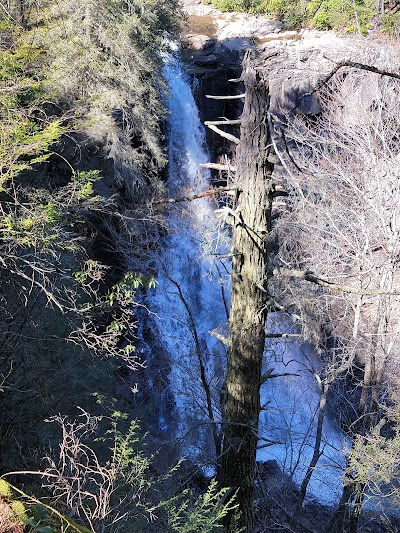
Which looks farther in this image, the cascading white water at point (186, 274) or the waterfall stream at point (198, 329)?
the cascading white water at point (186, 274)

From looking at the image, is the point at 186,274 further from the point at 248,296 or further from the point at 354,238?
the point at 248,296

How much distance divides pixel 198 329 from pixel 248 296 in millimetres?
8672

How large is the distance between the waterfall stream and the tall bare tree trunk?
5.12 meters

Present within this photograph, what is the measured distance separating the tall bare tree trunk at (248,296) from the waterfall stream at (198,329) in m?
5.12

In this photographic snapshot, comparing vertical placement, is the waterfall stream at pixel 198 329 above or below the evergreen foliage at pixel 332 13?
below

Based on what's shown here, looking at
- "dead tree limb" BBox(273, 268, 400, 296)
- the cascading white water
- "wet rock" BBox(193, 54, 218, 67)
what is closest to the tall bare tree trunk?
"dead tree limb" BBox(273, 268, 400, 296)

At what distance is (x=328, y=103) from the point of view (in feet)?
41.1

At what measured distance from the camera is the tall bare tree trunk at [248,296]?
2992 millimetres

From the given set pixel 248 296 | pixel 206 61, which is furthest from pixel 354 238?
pixel 206 61

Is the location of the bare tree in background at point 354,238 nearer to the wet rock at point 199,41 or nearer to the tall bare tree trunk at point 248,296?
the tall bare tree trunk at point 248,296

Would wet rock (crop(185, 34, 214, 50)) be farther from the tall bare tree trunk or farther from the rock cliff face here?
the tall bare tree trunk

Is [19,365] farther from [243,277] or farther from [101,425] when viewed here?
[243,277]

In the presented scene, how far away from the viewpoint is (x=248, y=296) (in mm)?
3391

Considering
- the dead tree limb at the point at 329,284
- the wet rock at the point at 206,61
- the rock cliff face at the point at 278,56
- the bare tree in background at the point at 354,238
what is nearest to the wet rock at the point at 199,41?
the rock cliff face at the point at 278,56
